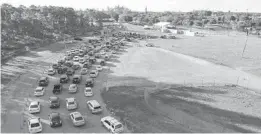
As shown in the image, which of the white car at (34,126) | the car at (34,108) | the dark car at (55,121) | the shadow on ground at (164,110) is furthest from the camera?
the car at (34,108)

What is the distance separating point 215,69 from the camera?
46844mm

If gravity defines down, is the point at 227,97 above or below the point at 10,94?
below

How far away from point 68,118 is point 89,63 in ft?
79.0

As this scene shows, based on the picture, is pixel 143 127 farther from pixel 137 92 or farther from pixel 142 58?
pixel 142 58

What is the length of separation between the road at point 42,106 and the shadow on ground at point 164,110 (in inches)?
90.9

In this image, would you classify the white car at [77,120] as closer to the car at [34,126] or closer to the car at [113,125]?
the car at [113,125]

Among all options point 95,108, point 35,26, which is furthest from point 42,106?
point 35,26

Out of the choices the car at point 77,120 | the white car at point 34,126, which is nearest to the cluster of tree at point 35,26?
the white car at point 34,126

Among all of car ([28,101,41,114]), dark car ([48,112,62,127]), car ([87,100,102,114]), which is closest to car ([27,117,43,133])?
dark car ([48,112,62,127])

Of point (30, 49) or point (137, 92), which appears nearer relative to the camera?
point (137, 92)

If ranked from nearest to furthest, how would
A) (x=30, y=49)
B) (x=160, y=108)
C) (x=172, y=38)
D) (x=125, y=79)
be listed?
(x=160, y=108)
(x=125, y=79)
(x=30, y=49)
(x=172, y=38)

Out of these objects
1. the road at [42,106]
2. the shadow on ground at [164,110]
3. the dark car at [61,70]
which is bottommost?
the shadow on ground at [164,110]

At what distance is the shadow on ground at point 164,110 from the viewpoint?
74.7ft

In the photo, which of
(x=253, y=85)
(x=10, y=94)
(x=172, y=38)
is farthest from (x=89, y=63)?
(x=172, y=38)
